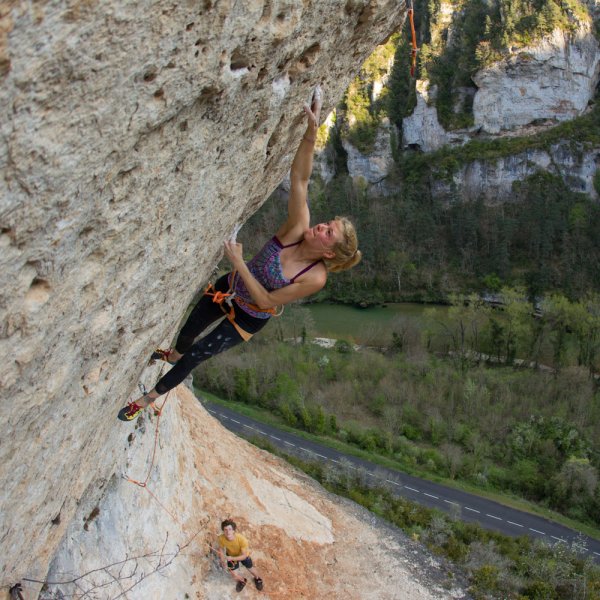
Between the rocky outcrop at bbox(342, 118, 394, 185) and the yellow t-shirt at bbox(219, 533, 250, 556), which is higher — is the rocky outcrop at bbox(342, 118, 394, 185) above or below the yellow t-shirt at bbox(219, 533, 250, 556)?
below

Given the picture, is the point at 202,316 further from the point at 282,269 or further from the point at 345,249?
the point at 345,249

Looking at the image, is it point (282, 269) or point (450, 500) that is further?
point (450, 500)

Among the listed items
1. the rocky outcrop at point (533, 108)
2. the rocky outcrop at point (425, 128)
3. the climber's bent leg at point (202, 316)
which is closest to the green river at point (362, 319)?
the rocky outcrop at point (533, 108)

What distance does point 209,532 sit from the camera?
7.75m

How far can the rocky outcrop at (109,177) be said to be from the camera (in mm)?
2266

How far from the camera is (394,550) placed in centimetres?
1009

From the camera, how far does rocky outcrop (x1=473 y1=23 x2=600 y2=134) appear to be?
52.2 m

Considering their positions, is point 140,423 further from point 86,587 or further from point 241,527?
point 241,527

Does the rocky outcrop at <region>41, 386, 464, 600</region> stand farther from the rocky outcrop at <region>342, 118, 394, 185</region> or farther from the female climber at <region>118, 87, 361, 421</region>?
the rocky outcrop at <region>342, 118, 394, 185</region>

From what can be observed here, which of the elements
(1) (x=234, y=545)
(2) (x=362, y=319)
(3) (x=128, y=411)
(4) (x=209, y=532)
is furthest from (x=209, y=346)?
(2) (x=362, y=319)

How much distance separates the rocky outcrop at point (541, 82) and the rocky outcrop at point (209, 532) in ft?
168

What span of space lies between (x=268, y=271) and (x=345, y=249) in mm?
647

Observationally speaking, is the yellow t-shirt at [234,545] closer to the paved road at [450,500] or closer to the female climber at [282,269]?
the female climber at [282,269]

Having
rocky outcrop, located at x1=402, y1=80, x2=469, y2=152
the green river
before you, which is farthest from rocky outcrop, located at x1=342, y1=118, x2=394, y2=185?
the green river
